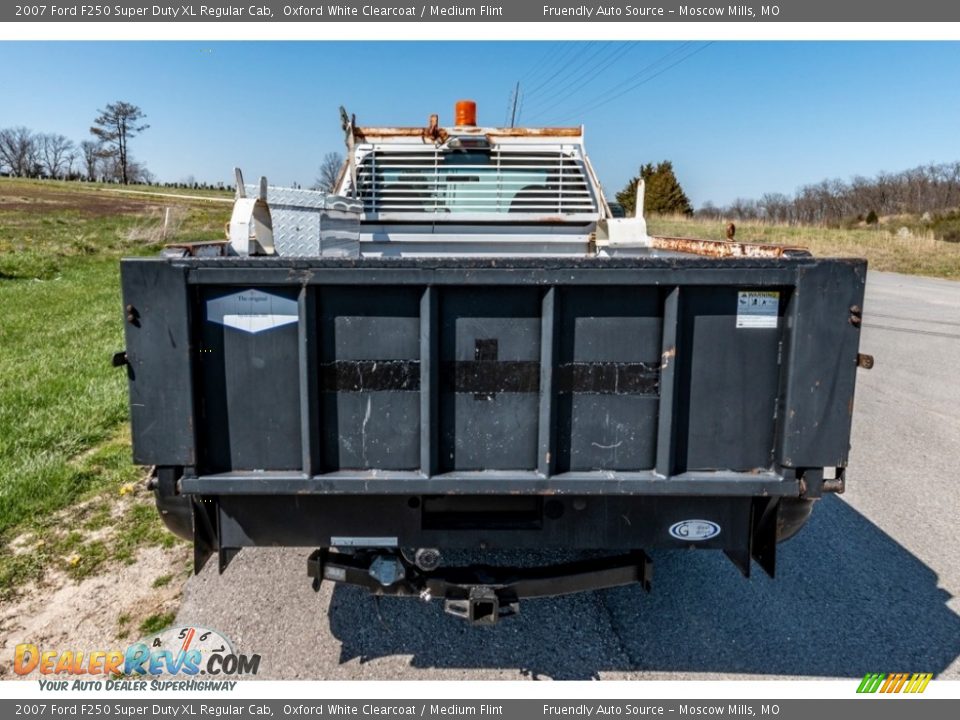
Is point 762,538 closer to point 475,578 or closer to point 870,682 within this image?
point 870,682

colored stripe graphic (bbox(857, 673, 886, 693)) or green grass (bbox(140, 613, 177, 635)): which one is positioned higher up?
green grass (bbox(140, 613, 177, 635))

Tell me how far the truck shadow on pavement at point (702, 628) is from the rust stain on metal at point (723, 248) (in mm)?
1851

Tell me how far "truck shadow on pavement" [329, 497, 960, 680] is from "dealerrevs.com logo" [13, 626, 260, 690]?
0.53 m

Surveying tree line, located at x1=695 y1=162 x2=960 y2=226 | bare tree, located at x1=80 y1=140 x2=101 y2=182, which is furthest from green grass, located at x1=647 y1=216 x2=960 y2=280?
bare tree, located at x1=80 y1=140 x2=101 y2=182

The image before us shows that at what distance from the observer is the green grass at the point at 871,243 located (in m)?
25.1

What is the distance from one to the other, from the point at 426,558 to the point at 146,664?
1.42m

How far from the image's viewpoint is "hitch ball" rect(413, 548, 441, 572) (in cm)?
281

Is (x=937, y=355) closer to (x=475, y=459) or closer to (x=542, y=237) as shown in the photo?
(x=542, y=237)

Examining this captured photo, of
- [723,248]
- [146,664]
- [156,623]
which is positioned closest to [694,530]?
[723,248]

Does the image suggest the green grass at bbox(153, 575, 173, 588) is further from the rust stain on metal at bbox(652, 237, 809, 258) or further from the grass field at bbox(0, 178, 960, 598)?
the rust stain on metal at bbox(652, 237, 809, 258)

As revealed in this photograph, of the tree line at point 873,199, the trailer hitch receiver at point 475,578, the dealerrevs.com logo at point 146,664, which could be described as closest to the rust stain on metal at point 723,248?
the trailer hitch receiver at point 475,578

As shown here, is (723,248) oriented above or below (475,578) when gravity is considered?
above

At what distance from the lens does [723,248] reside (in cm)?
389

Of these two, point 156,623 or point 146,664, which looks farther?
point 156,623
